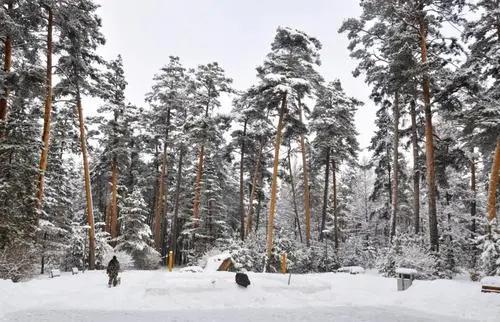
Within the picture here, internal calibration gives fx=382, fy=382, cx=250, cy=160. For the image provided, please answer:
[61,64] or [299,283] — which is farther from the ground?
[61,64]

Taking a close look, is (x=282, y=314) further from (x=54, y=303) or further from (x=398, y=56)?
(x=398, y=56)

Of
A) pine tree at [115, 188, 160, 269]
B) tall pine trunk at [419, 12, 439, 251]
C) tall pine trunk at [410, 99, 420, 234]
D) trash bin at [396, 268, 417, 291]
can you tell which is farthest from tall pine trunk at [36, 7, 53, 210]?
tall pine trunk at [410, 99, 420, 234]

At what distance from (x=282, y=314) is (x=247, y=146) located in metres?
22.2

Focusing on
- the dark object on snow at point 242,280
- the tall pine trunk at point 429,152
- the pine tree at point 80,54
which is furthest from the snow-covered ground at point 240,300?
the pine tree at point 80,54

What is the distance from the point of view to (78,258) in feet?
77.5

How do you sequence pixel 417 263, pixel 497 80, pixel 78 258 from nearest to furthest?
1. pixel 417 263
2. pixel 497 80
3. pixel 78 258

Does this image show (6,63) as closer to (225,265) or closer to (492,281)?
(225,265)

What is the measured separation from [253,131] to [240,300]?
1986 centimetres

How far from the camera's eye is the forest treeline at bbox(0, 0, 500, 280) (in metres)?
16.5

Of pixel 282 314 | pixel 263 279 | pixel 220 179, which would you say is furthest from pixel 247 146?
pixel 282 314

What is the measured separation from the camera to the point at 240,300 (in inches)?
502

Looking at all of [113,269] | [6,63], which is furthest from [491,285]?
[6,63]

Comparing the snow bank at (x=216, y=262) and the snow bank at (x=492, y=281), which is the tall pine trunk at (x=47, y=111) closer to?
the snow bank at (x=216, y=262)

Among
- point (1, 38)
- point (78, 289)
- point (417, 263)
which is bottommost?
point (78, 289)
